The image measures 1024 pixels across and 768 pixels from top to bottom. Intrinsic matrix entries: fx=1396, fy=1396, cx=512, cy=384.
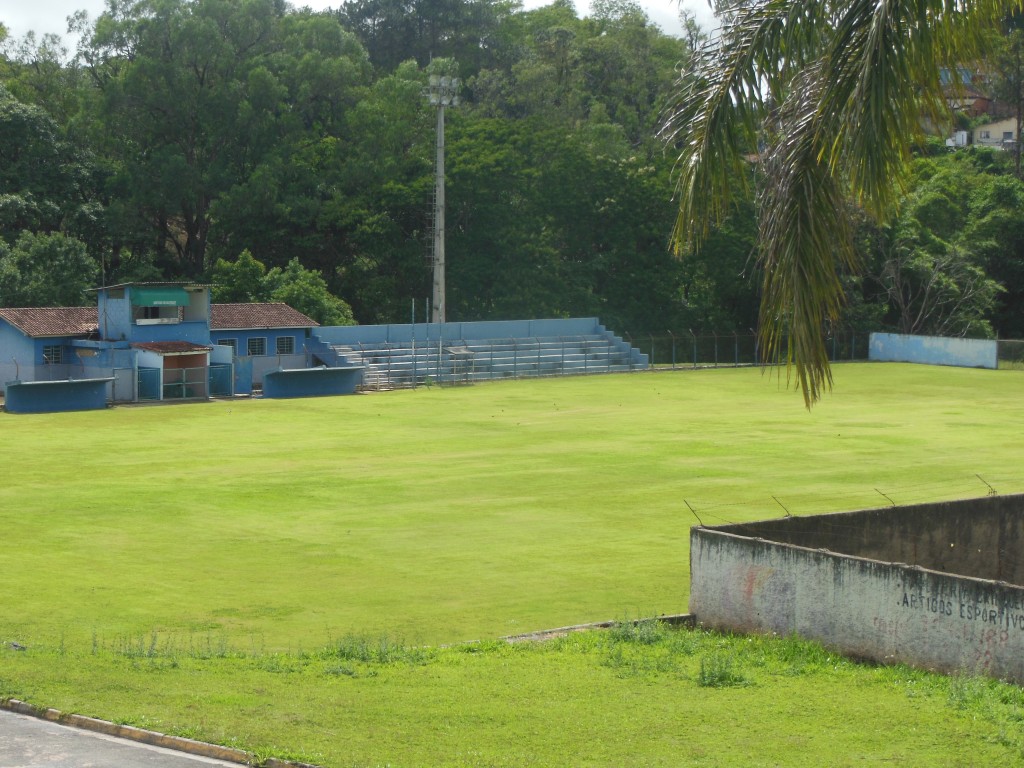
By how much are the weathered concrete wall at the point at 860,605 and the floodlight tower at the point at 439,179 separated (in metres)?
44.6

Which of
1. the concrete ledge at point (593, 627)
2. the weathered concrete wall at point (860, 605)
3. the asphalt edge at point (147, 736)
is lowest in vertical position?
the concrete ledge at point (593, 627)

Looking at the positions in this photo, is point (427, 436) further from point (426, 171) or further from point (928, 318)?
point (928, 318)

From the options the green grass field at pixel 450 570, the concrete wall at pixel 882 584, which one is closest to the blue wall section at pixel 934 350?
the green grass field at pixel 450 570

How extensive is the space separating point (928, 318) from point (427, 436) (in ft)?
142

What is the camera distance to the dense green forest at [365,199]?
6969cm

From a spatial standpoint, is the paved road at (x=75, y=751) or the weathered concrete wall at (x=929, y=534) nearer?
the paved road at (x=75, y=751)

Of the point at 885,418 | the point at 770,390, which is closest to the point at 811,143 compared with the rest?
the point at 885,418

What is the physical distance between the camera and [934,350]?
66.5 meters

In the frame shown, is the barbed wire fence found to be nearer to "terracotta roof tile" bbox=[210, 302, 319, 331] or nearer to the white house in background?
"terracotta roof tile" bbox=[210, 302, 319, 331]

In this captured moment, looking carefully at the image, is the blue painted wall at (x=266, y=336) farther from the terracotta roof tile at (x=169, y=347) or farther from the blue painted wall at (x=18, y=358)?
the blue painted wall at (x=18, y=358)

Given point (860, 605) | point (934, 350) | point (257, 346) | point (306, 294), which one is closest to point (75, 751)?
point (860, 605)

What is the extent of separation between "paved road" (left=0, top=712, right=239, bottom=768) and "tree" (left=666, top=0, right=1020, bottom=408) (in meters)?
5.77

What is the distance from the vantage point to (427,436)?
130 ft

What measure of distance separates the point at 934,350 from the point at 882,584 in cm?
5429
